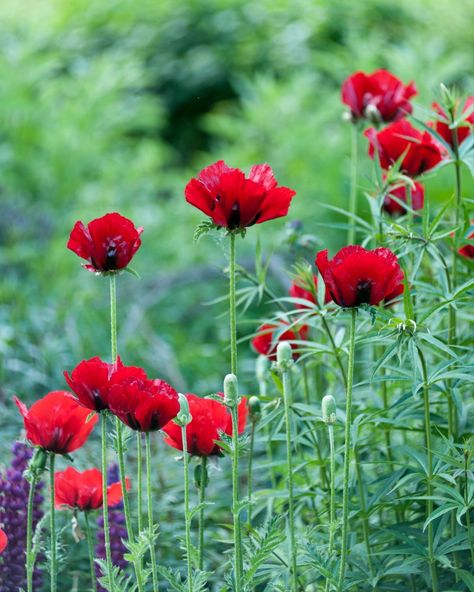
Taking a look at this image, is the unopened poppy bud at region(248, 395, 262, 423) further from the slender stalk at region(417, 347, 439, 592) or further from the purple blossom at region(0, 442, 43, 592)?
the purple blossom at region(0, 442, 43, 592)

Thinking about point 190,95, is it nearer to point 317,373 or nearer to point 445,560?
point 317,373

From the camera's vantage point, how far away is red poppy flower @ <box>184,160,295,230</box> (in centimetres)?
130

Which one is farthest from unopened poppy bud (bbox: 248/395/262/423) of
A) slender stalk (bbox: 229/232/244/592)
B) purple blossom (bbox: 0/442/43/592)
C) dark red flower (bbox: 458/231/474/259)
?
dark red flower (bbox: 458/231/474/259)

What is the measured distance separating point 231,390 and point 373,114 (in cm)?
83

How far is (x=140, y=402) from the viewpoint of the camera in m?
1.26

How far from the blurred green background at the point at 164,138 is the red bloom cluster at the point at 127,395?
1.80 feet

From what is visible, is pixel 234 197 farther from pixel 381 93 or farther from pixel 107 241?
pixel 381 93

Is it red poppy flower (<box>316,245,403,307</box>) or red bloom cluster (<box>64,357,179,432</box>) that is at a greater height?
red poppy flower (<box>316,245,403,307</box>)

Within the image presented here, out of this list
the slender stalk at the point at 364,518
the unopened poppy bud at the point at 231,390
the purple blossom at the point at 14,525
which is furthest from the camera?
Answer: the purple blossom at the point at 14,525

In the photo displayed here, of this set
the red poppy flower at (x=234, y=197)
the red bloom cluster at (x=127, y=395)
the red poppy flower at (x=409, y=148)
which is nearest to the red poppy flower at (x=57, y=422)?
the red bloom cluster at (x=127, y=395)

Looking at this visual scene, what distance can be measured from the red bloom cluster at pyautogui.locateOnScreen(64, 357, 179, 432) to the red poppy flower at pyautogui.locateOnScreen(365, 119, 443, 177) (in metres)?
0.63

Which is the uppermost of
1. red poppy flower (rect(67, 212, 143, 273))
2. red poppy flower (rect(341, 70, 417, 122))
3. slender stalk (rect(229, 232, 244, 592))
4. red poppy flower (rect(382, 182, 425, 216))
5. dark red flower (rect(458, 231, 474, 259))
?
red poppy flower (rect(341, 70, 417, 122))

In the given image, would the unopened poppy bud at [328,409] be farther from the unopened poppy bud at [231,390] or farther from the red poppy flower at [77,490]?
the red poppy flower at [77,490]

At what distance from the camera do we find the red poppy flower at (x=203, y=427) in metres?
1.41
